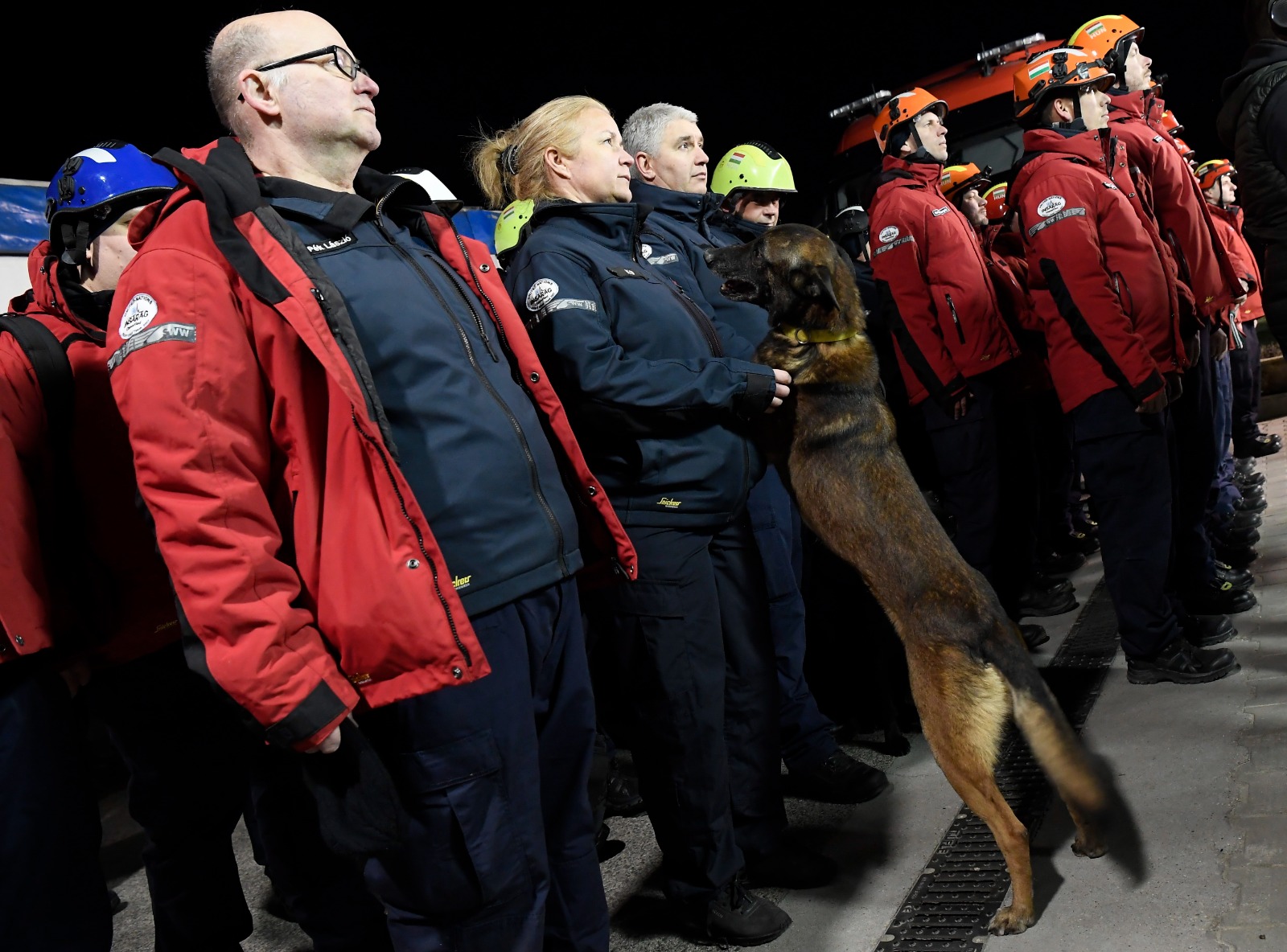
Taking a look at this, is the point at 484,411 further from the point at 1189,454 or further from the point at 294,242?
the point at 1189,454

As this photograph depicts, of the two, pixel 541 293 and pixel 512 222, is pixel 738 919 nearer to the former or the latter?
pixel 541 293

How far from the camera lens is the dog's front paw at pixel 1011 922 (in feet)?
7.97

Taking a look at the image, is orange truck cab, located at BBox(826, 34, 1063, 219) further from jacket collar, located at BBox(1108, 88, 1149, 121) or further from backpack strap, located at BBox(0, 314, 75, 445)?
backpack strap, located at BBox(0, 314, 75, 445)

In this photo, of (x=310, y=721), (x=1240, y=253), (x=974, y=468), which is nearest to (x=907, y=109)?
(x=974, y=468)

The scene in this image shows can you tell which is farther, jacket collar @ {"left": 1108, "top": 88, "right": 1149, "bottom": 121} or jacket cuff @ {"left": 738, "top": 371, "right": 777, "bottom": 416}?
jacket collar @ {"left": 1108, "top": 88, "right": 1149, "bottom": 121}

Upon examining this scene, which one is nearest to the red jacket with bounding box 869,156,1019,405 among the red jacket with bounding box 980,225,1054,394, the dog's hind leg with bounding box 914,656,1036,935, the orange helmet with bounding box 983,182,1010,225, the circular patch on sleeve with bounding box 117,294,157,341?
the red jacket with bounding box 980,225,1054,394

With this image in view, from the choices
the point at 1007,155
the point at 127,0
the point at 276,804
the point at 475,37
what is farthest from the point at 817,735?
the point at 1007,155

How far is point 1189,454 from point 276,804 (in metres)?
4.01

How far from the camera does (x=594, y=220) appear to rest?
266 cm

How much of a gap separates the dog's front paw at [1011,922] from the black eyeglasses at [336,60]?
2.41m

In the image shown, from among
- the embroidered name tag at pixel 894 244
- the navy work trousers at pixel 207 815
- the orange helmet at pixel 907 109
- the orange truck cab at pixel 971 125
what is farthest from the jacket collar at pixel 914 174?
the orange truck cab at pixel 971 125

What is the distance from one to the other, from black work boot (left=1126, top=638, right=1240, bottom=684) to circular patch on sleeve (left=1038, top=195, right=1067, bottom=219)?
67.9 inches

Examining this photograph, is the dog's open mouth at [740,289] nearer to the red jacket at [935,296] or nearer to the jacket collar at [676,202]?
the jacket collar at [676,202]

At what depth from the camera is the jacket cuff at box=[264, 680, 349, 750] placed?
1501mm
